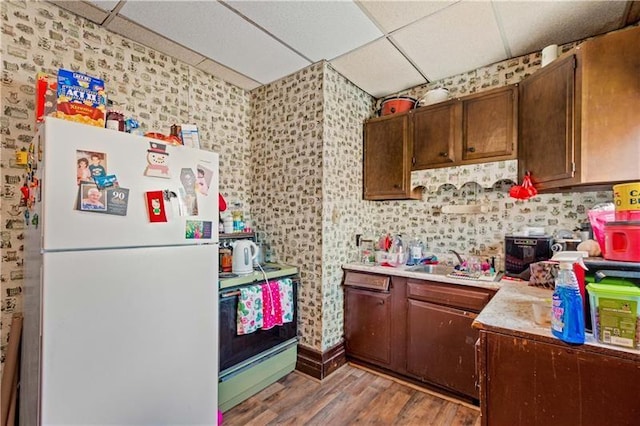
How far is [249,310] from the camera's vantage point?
2.11 metres

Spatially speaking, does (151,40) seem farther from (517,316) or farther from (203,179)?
(517,316)

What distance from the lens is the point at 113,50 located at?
203 cm

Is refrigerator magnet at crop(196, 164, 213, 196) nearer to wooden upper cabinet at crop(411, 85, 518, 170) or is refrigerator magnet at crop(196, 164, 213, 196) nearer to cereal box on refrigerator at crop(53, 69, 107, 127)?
cereal box on refrigerator at crop(53, 69, 107, 127)

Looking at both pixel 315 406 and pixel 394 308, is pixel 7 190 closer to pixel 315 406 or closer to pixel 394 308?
pixel 315 406

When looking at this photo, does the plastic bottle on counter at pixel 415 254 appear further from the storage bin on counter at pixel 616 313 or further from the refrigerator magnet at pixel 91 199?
the refrigerator magnet at pixel 91 199

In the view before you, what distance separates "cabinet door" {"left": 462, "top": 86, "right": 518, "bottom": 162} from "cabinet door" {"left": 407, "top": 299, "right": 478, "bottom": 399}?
122 centimetres

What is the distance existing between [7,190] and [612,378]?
9.44ft

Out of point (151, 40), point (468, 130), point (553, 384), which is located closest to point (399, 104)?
point (468, 130)

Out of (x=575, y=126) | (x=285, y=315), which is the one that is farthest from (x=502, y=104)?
(x=285, y=315)

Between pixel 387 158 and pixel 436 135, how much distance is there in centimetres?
46

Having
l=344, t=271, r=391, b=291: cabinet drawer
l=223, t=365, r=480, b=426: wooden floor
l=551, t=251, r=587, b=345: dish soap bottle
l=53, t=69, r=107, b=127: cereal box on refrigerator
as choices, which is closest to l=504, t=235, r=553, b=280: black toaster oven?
l=344, t=271, r=391, b=291: cabinet drawer

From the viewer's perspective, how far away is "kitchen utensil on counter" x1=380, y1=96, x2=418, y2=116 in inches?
107

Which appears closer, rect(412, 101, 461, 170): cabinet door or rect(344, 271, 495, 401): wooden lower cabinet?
rect(344, 271, 495, 401): wooden lower cabinet

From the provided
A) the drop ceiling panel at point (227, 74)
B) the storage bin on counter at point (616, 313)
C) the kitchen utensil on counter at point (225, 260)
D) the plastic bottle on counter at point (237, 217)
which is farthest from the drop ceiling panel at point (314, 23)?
the storage bin on counter at point (616, 313)
